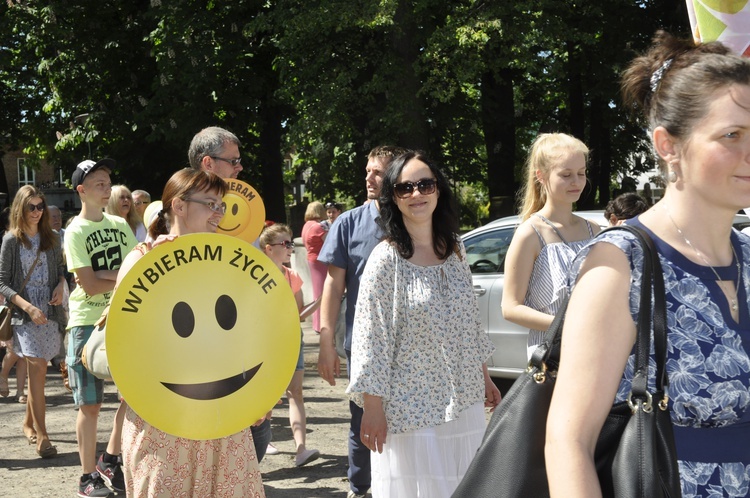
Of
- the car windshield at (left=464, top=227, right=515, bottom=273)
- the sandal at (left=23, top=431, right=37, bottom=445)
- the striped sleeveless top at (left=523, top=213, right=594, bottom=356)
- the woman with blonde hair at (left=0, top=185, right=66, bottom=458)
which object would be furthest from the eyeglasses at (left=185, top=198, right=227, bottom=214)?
the car windshield at (left=464, top=227, right=515, bottom=273)

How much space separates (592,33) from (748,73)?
65.4 ft

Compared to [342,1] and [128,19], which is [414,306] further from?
[128,19]

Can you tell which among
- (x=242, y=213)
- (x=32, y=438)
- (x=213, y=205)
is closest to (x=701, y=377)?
(x=213, y=205)

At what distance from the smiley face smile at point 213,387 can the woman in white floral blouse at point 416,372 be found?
0.44 metres

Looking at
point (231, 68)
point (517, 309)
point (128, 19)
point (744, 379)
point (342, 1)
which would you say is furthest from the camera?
point (128, 19)

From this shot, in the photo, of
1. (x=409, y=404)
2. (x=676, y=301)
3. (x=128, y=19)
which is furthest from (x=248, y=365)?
(x=128, y=19)

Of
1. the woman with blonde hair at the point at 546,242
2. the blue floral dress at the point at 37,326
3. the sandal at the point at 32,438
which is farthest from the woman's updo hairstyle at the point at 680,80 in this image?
the sandal at the point at 32,438

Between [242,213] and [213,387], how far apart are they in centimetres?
140

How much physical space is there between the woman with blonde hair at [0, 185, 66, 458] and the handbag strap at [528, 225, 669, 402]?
6.26 meters

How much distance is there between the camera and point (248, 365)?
3939 mm

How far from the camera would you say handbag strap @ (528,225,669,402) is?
1.81 metres

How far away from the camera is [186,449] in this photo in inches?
155

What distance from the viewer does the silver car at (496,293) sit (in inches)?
347

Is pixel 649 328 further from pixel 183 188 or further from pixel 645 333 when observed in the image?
pixel 183 188
